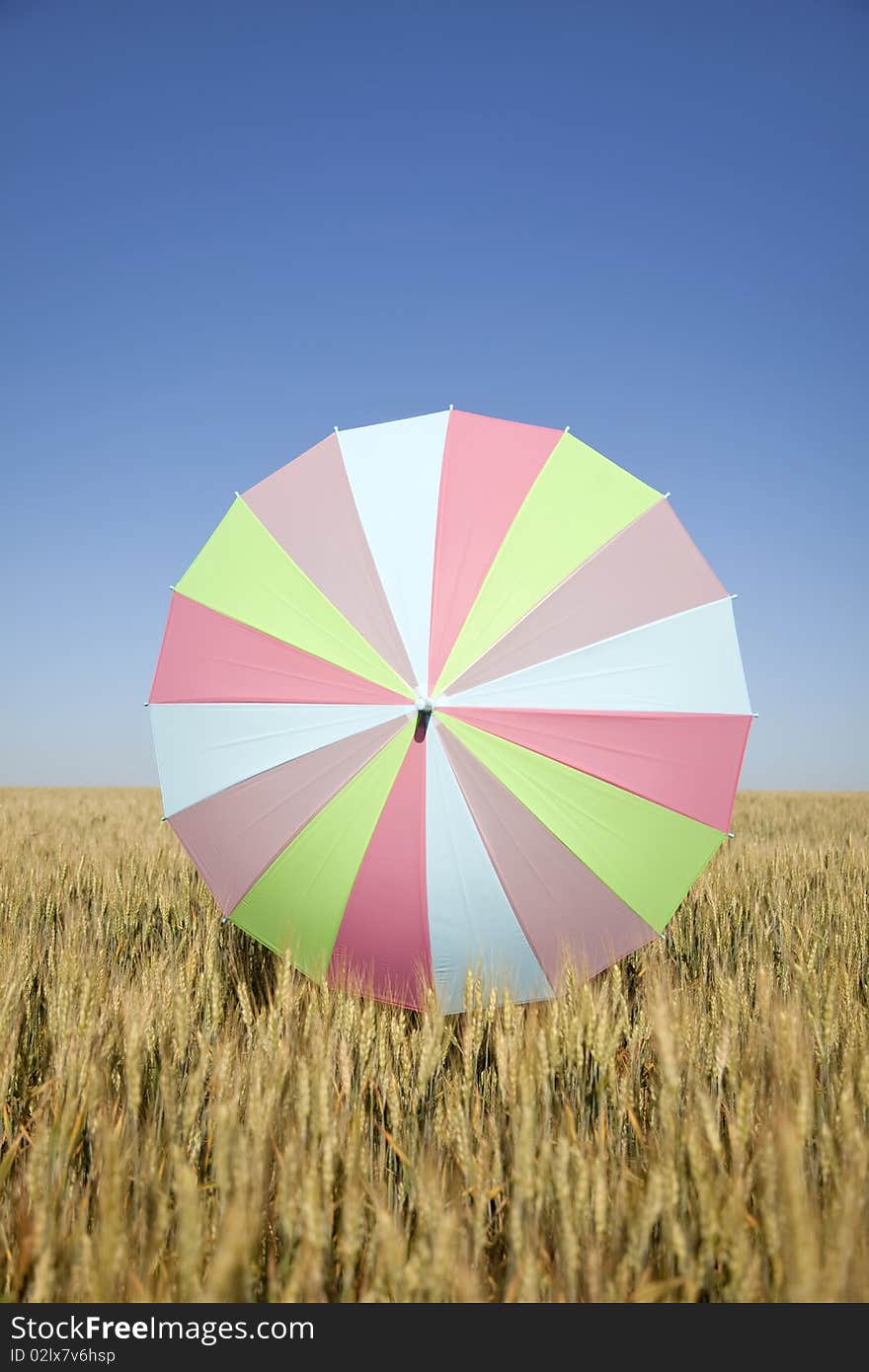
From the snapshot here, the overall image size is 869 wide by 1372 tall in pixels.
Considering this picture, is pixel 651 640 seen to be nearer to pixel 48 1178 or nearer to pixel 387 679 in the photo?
pixel 387 679

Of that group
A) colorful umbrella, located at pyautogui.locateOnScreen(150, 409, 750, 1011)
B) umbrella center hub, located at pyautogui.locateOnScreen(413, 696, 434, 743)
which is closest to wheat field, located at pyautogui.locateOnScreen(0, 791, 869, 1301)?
colorful umbrella, located at pyautogui.locateOnScreen(150, 409, 750, 1011)

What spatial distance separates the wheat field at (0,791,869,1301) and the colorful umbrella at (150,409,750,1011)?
0.28 metres

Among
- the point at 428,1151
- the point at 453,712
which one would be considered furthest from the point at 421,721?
the point at 428,1151

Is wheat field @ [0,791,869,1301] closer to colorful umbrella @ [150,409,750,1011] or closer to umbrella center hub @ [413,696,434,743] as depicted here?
colorful umbrella @ [150,409,750,1011]

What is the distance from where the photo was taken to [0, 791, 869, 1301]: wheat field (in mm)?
1259

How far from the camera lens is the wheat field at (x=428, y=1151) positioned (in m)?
1.26

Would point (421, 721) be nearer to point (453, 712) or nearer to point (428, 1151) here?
point (453, 712)

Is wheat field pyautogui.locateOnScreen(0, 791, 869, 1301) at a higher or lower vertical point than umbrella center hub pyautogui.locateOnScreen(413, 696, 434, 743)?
lower

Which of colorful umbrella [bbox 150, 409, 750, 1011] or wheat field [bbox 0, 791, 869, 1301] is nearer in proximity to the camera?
wheat field [bbox 0, 791, 869, 1301]

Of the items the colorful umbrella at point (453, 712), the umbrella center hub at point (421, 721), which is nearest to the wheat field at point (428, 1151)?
the colorful umbrella at point (453, 712)

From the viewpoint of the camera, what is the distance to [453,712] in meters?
2.49

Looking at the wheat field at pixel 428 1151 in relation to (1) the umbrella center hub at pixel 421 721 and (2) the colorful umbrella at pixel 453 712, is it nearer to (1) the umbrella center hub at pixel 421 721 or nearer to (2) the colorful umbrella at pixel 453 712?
(2) the colorful umbrella at pixel 453 712

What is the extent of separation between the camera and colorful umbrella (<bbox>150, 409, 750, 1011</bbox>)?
8.34ft

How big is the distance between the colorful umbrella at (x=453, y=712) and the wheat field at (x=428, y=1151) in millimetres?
282
